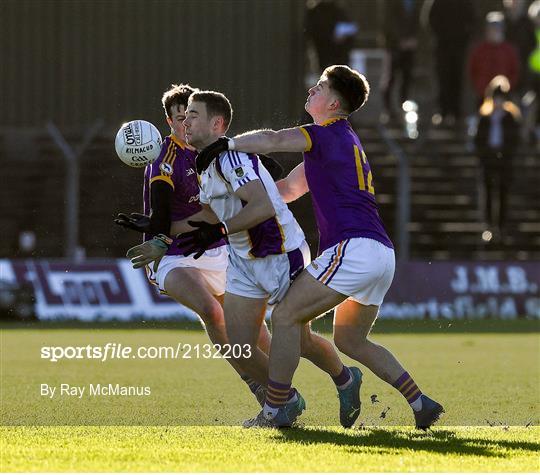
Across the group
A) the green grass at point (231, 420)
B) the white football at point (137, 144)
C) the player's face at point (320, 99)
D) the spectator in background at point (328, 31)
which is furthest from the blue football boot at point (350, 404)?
the spectator in background at point (328, 31)

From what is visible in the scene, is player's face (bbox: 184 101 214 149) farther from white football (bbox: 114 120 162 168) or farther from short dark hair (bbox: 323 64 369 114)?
short dark hair (bbox: 323 64 369 114)

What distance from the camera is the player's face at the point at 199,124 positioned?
801 centimetres

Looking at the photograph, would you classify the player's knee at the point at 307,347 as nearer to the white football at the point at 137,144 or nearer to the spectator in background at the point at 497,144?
the white football at the point at 137,144

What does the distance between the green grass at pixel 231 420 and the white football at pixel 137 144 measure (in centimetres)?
154

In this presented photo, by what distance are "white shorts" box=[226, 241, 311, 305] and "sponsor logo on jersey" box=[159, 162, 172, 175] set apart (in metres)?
0.71

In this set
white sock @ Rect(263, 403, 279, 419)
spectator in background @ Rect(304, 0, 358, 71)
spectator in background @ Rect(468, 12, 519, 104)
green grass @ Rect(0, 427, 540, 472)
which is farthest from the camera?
spectator in background @ Rect(468, 12, 519, 104)

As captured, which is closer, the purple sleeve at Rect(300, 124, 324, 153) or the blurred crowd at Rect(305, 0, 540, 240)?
the purple sleeve at Rect(300, 124, 324, 153)

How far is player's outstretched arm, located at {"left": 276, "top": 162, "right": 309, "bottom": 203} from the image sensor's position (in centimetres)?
820

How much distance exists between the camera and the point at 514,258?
61.3ft

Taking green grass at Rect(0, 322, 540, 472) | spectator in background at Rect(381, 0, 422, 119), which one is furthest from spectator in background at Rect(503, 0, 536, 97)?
green grass at Rect(0, 322, 540, 472)

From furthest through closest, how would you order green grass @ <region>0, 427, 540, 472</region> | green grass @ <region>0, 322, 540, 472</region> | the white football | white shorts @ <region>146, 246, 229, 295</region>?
white shorts @ <region>146, 246, 229, 295</region> → the white football → green grass @ <region>0, 322, 540, 472</region> → green grass @ <region>0, 427, 540, 472</region>

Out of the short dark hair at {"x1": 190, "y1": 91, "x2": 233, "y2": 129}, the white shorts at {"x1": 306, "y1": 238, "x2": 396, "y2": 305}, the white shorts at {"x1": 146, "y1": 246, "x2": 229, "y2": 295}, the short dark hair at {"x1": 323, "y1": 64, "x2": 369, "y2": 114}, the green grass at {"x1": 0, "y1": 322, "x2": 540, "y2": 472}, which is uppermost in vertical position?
the short dark hair at {"x1": 323, "y1": 64, "x2": 369, "y2": 114}

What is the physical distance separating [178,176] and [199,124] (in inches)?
19.9

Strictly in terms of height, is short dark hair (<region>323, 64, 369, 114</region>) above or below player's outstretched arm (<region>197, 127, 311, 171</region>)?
above
